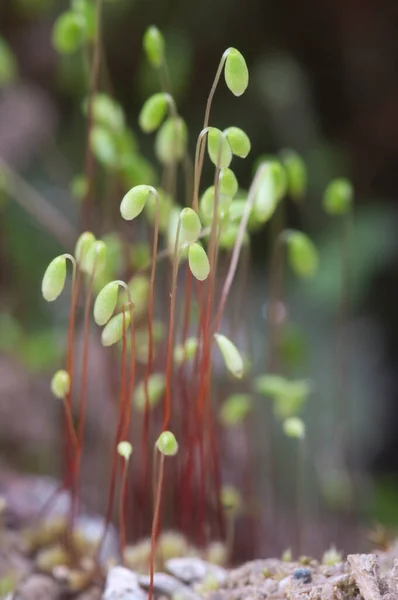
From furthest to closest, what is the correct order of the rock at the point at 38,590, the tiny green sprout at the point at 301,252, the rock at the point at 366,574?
the tiny green sprout at the point at 301,252 → the rock at the point at 38,590 → the rock at the point at 366,574

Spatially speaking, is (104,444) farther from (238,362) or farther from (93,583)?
(238,362)

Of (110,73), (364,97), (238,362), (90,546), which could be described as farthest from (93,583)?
(364,97)

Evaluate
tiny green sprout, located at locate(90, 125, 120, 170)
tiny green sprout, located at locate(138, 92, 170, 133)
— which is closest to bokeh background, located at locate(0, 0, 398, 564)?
tiny green sprout, located at locate(90, 125, 120, 170)

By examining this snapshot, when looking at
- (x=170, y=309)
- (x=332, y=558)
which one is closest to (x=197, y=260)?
(x=170, y=309)

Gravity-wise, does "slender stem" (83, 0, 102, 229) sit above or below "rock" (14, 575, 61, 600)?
above

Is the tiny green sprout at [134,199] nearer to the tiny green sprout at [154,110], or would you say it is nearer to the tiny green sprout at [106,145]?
the tiny green sprout at [154,110]

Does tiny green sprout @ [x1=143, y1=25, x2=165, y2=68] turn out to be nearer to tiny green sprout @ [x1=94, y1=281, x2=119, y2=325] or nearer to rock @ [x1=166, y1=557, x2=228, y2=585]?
tiny green sprout @ [x1=94, y1=281, x2=119, y2=325]

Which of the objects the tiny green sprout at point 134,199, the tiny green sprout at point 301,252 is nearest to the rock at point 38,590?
Result: the tiny green sprout at point 134,199

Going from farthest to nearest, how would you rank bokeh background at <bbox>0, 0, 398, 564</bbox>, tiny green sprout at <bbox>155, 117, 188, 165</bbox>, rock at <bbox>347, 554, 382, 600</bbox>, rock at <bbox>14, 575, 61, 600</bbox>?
bokeh background at <bbox>0, 0, 398, 564</bbox>, tiny green sprout at <bbox>155, 117, 188, 165</bbox>, rock at <bbox>14, 575, 61, 600</bbox>, rock at <bbox>347, 554, 382, 600</bbox>
